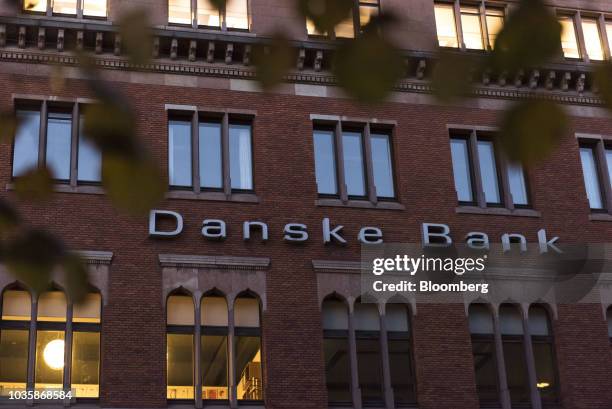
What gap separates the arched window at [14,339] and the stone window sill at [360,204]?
285 inches

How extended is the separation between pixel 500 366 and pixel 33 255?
18.8 meters

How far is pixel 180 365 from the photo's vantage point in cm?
2231

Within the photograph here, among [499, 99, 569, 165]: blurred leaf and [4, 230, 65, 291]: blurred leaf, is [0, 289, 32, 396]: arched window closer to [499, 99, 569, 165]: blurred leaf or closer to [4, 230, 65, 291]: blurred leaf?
[4, 230, 65, 291]: blurred leaf

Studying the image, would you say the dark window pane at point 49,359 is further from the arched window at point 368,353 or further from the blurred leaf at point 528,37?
the blurred leaf at point 528,37

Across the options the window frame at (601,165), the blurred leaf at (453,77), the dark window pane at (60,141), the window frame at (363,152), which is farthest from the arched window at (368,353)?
the blurred leaf at (453,77)

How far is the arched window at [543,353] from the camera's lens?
24.4m

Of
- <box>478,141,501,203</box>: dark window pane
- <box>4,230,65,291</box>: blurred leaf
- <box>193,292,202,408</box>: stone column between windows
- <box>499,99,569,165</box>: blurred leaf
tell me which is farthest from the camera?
<box>478,141,501,203</box>: dark window pane

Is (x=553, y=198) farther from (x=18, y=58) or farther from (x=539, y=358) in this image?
(x=18, y=58)

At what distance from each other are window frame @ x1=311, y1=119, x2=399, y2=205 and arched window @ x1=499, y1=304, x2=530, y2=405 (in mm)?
3940

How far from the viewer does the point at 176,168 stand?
2433 cm

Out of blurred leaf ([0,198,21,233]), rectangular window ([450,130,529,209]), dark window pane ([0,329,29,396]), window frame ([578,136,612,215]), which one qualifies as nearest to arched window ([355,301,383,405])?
rectangular window ([450,130,529,209])

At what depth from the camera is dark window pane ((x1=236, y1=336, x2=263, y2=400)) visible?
22484 millimetres

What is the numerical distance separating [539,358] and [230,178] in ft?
28.5

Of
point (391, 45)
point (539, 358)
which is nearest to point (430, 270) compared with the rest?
point (539, 358)
